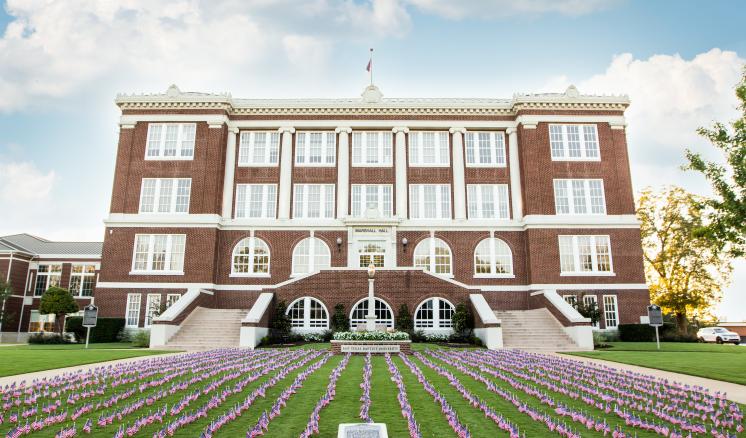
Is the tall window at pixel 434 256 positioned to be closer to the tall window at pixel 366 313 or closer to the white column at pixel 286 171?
the tall window at pixel 366 313

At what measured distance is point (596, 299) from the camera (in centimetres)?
3134

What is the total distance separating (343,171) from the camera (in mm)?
34156

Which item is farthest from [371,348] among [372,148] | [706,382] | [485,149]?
[485,149]

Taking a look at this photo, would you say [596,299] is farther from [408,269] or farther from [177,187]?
[177,187]

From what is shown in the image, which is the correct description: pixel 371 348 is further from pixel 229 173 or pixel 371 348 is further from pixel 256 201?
pixel 229 173

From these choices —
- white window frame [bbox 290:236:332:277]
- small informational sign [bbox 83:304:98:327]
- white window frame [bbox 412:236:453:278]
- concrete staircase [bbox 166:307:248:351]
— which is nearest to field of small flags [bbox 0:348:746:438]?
concrete staircase [bbox 166:307:248:351]

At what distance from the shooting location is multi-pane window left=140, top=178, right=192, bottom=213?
33.2 m

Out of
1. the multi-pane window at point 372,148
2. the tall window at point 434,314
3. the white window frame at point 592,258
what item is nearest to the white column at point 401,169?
the multi-pane window at point 372,148

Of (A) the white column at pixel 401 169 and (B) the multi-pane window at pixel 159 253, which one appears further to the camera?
(A) the white column at pixel 401 169

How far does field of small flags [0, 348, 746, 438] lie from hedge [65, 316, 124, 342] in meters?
17.5

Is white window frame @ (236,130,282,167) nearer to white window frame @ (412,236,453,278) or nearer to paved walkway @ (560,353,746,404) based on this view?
white window frame @ (412,236,453,278)

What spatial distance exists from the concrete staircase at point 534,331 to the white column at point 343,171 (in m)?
12.2

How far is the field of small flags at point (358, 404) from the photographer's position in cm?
718

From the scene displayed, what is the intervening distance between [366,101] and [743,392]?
1119 inches
